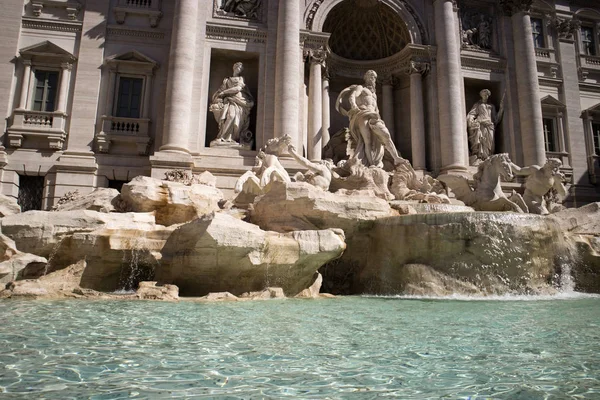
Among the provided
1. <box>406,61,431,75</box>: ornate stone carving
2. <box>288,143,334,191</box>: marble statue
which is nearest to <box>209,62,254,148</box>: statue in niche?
<box>288,143,334,191</box>: marble statue

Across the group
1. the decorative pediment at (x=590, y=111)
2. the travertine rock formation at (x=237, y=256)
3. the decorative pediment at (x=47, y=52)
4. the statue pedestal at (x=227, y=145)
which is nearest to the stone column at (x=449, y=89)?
the decorative pediment at (x=590, y=111)

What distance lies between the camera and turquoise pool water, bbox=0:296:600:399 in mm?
2322

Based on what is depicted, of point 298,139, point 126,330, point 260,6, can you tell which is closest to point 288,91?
point 298,139

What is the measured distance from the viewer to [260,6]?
1711cm

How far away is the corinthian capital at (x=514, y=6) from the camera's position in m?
19.1

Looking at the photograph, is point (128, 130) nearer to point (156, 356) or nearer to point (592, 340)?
point (156, 356)

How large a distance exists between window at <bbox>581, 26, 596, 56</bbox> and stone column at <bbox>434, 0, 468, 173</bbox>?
8137mm

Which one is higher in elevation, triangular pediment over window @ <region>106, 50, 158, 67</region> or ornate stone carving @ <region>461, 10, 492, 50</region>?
ornate stone carving @ <region>461, 10, 492, 50</region>

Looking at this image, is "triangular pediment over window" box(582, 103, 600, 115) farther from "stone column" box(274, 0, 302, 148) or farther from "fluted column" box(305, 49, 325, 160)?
"stone column" box(274, 0, 302, 148)

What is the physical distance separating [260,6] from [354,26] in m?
4.61

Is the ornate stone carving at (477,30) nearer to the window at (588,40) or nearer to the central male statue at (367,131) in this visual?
the window at (588,40)

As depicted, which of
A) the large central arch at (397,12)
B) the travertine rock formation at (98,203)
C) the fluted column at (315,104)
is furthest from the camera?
the large central arch at (397,12)

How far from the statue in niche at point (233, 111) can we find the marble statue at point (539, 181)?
9167mm

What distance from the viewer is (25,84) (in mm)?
15406
